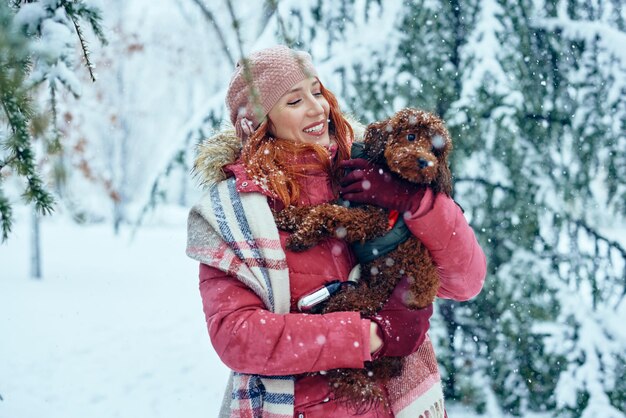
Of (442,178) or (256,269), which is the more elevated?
(442,178)

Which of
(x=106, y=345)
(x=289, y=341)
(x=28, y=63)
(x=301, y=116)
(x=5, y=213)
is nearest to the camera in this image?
(x=5, y=213)

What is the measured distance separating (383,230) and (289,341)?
0.47 m

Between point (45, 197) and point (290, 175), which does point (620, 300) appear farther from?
point (45, 197)

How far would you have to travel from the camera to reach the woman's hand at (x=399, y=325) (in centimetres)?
157

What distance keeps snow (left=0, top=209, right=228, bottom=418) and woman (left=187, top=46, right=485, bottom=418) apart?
1.55 metres

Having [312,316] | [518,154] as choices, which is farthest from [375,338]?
[518,154]

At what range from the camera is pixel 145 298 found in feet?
30.7

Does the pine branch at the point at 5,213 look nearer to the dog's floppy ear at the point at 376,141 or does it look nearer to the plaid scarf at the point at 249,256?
the plaid scarf at the point at 249,256

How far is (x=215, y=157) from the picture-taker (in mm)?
1859

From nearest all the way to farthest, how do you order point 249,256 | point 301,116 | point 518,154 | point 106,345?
1. point 249,256
2. point 301,116
3. point 518,154
4. point 106,345

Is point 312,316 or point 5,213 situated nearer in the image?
point 5,213

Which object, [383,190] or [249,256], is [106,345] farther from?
[383,190]

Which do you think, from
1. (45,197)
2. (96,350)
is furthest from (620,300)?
(96,350)

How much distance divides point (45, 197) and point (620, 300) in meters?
3.68
